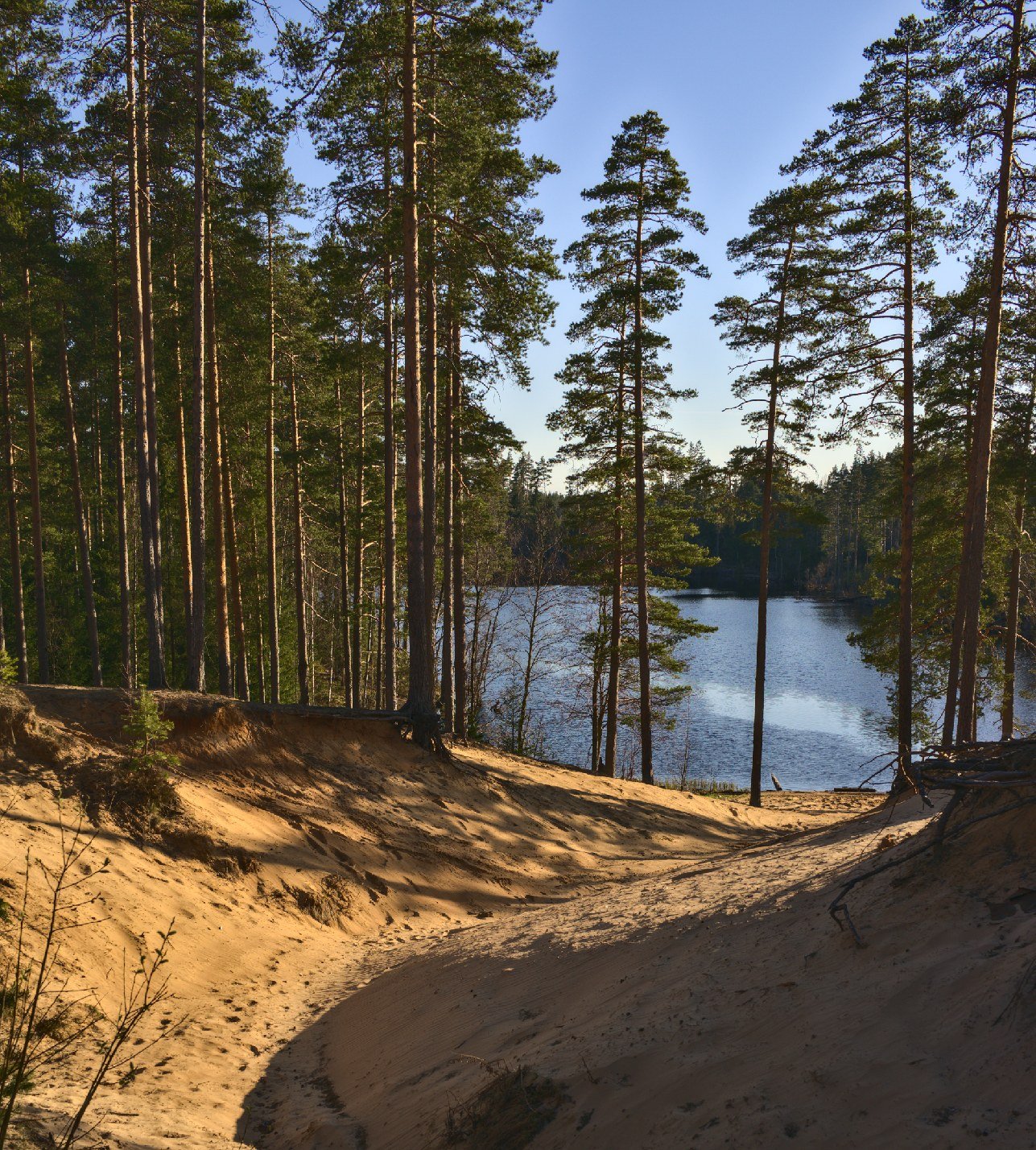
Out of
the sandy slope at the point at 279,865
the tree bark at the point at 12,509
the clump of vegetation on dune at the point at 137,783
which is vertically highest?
the tree bark at the point at 12,509

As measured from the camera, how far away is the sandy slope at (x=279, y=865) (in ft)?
20.7

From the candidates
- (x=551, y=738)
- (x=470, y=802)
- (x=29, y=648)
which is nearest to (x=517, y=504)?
(x=551, y=738)

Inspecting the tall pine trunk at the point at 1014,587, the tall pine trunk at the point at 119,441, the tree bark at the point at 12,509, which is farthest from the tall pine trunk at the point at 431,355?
the tall pine trunk at the point at 1014,587

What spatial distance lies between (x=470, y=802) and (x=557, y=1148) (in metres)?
10.9

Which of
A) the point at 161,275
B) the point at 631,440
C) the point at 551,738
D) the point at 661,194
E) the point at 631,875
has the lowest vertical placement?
the point at 551,738

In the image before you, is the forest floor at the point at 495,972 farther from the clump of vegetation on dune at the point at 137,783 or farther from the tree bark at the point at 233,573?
the tree bark at the point at 233,573

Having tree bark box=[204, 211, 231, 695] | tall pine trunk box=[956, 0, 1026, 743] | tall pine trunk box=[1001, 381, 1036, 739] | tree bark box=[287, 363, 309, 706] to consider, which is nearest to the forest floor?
tree bark box=[204, 211, 231, 695]

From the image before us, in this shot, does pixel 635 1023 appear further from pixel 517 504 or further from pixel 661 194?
pixel 517 504

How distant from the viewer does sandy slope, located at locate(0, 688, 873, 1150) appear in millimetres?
6320

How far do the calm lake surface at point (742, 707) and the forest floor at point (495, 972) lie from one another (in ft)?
46.7

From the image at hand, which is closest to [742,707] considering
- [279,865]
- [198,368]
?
[279,865]

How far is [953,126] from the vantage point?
43.1 ft

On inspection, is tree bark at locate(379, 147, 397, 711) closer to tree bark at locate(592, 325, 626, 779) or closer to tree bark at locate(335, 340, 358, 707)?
tree bark at locate(335, 340, 358, 707)

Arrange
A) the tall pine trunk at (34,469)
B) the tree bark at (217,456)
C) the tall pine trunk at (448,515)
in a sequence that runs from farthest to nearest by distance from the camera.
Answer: the tall pine trunk at (34,469) → the tall pine trunk at (448,515) → the tree bark at (217,456)
